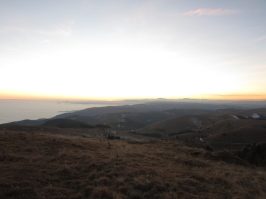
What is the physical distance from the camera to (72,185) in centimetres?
830

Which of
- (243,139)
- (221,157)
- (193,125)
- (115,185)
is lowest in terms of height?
(193,125)

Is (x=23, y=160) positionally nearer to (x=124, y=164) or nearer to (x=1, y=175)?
(x=1, y=175)

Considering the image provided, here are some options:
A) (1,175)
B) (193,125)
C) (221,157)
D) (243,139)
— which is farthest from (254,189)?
(193,125)

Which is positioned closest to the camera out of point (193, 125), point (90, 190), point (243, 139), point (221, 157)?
point (90, 190)

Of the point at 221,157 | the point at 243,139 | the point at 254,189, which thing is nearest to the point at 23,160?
the point at 254,189

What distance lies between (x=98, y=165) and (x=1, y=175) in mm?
5223

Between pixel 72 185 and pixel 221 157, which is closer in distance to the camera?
pixel 72 185

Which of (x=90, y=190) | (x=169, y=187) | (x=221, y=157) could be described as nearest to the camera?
(x=90, y=190)

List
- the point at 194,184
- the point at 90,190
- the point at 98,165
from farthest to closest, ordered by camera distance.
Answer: the point at 98,165 < the point at 194,184 < the point at 90,190

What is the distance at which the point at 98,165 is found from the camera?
37.4ft

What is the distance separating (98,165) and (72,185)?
3168mm

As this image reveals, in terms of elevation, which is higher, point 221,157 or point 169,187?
point 169,187

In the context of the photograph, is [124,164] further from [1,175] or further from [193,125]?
[193,125]

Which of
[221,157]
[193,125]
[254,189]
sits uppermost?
[254,189]
